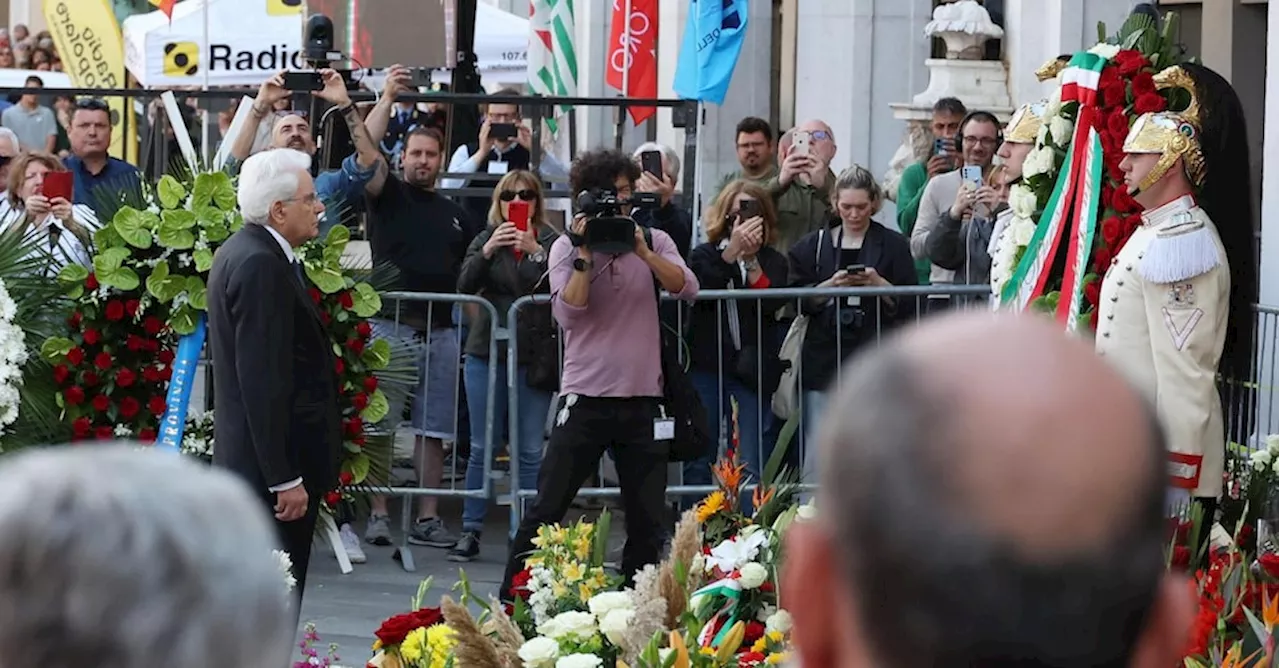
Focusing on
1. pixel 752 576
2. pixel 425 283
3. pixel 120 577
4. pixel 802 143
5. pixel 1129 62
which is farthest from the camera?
pixel 802 143

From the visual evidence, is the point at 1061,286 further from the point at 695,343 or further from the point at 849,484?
the point at 849,484

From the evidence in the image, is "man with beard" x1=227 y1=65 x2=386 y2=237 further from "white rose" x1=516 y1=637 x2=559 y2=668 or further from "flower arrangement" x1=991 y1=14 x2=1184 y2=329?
"white rose" x1=516 y1=637 x2=559 y2=668

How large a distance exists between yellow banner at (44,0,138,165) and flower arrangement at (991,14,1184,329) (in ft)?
44.1

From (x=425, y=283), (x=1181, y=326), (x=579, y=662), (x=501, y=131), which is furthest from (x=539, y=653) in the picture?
(x=501, y=131)

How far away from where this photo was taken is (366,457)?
7.71m

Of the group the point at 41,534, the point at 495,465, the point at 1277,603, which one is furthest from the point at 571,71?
the point at 41,534

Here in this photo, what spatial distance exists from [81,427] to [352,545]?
1.72 meters

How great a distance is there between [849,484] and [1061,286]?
5575 mm

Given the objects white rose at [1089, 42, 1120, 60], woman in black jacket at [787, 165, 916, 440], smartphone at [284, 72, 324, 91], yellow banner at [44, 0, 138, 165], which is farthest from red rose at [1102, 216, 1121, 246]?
yellow banner at [44, 0, 138, 165]

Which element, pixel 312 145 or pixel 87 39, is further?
pixel 87 39

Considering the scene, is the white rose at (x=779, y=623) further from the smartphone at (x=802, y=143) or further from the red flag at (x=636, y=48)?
the red flag at (x=636, y=48)

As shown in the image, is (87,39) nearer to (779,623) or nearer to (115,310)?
(115,310)

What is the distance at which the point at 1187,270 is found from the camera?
6.18 m

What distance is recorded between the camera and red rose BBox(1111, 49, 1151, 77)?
670cm
